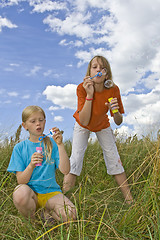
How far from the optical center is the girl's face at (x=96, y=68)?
2.94 m

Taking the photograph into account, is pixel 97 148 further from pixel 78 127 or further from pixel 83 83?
pixel 83 83

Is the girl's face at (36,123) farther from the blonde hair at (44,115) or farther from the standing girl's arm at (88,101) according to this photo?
the standing girl's arm at (88,101)

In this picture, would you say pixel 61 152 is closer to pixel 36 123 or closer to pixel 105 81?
pixel 36 123

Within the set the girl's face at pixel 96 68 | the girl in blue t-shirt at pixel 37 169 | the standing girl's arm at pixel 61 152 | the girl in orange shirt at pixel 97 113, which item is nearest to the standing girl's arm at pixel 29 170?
the girl in blue t-shirt at pixel 37 169

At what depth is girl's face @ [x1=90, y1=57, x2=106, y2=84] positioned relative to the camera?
9.66ft

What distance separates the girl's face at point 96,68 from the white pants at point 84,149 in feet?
2.01

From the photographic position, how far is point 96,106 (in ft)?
9.73

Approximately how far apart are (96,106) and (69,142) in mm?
2017

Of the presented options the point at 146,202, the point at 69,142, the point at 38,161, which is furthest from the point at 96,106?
the point at 69,142

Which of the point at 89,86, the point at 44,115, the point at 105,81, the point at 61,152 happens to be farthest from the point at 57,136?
the point at 105,81

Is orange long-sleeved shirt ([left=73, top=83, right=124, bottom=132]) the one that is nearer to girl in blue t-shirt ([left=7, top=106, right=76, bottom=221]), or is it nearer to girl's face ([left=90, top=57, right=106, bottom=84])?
girl's face ([left=90, top=57, right=106, bottom=84])

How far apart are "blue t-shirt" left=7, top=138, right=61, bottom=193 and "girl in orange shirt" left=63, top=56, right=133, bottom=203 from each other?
620 mm

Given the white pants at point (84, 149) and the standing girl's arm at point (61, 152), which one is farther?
the white pants at point (84, 149)

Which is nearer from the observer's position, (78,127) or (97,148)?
(78,127)
